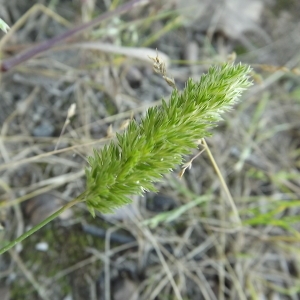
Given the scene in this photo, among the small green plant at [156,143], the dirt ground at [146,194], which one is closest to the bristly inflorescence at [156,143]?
the small green plant at [156,143]

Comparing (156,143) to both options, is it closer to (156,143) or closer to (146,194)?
(156,143)

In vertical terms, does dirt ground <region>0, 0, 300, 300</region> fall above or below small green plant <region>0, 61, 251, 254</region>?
below

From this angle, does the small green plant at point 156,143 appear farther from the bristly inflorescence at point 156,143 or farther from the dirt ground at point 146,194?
the dirt ground at point 146,194

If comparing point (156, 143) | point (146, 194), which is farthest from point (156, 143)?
point (146, 194)

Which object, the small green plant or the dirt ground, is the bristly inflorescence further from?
the dirt ground

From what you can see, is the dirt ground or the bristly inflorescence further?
the dirt ground

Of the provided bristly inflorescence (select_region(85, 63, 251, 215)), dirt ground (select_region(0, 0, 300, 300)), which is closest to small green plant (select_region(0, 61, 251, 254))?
bristly inflorescence (select_region(85, 63, 251, 215))
